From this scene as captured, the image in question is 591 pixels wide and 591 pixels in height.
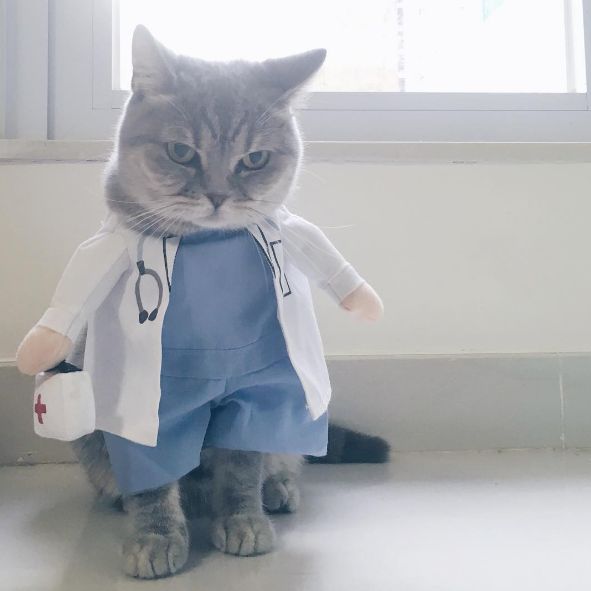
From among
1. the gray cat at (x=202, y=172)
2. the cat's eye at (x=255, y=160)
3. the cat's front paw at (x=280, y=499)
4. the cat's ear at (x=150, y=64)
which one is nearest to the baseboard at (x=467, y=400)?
the cat's front paw at (x=280, y=499)

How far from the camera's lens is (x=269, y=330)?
34.4 inches

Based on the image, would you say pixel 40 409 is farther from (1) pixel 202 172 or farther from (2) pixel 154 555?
(1) pixel 202 172

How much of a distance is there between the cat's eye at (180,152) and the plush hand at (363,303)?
27 cm

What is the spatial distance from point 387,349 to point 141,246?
59cm

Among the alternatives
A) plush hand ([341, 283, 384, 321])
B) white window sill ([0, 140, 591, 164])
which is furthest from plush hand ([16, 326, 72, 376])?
white window sill ([0, 140, 591, 164])

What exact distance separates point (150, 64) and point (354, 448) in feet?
→ 2.28

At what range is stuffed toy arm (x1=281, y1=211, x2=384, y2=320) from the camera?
3.01ft

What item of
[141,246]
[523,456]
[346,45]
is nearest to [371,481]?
[523,456]

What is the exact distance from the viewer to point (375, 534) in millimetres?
891

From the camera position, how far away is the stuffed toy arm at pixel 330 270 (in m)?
0.92

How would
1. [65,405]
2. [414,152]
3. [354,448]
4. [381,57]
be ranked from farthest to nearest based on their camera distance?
[381,57], [414,152], [354,448], [65,405]

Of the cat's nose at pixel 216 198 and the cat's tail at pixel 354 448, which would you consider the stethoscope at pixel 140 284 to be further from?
the cat's tail at pixel 354 448

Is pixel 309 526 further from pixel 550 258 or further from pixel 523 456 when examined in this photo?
pixel 550 258

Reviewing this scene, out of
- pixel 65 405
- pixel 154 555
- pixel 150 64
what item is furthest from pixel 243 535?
pixel 150 64
